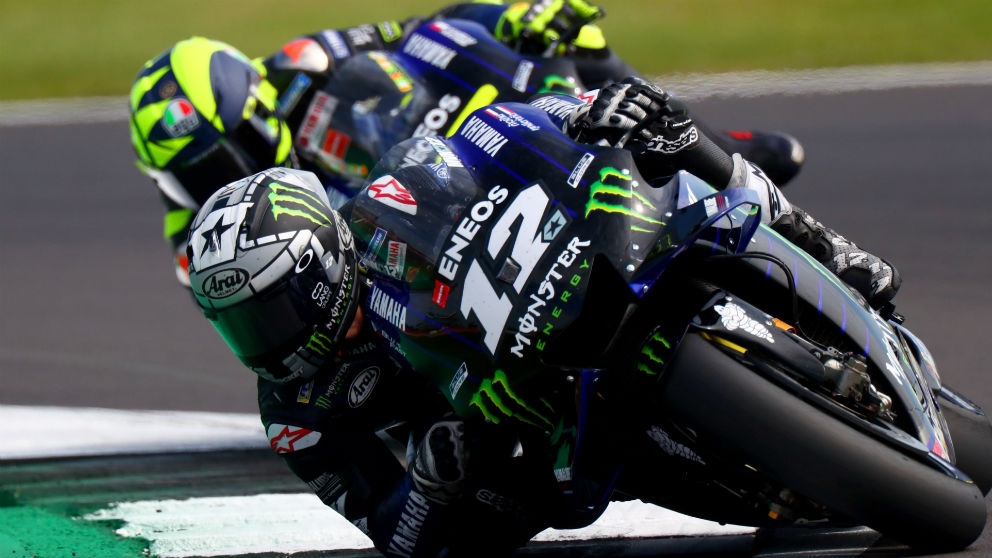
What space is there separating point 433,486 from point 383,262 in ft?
2.03

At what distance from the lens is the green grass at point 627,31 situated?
8344 mm

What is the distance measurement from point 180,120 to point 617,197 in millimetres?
2596

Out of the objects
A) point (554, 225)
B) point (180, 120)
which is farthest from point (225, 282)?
point (180, 120)

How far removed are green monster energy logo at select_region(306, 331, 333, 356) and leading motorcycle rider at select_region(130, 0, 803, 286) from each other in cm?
162

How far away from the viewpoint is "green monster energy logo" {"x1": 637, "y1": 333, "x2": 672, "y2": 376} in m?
2.27

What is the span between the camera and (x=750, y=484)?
2.47 meters

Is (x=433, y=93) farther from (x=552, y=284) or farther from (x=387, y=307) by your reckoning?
(x=552, y=284)

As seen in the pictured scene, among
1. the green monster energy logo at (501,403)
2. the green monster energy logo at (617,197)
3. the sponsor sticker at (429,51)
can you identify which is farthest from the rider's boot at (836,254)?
the sponsor sticker at (429,51)

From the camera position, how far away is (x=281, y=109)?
483 cm

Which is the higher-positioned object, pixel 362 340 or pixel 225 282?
pixel 225 282

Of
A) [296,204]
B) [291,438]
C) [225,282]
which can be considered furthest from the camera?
[291,438]

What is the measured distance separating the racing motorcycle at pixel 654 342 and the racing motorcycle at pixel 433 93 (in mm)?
1690

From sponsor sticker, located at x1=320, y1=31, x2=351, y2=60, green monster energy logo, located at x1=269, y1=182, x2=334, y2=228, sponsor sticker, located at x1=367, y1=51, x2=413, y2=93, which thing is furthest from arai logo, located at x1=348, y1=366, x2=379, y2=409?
sponsor sticker, located at x1=320, y1=31, x2=351, y2=60

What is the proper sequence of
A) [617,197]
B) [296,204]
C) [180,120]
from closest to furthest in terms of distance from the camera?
[617,197]
[296,204]
[180,120]
